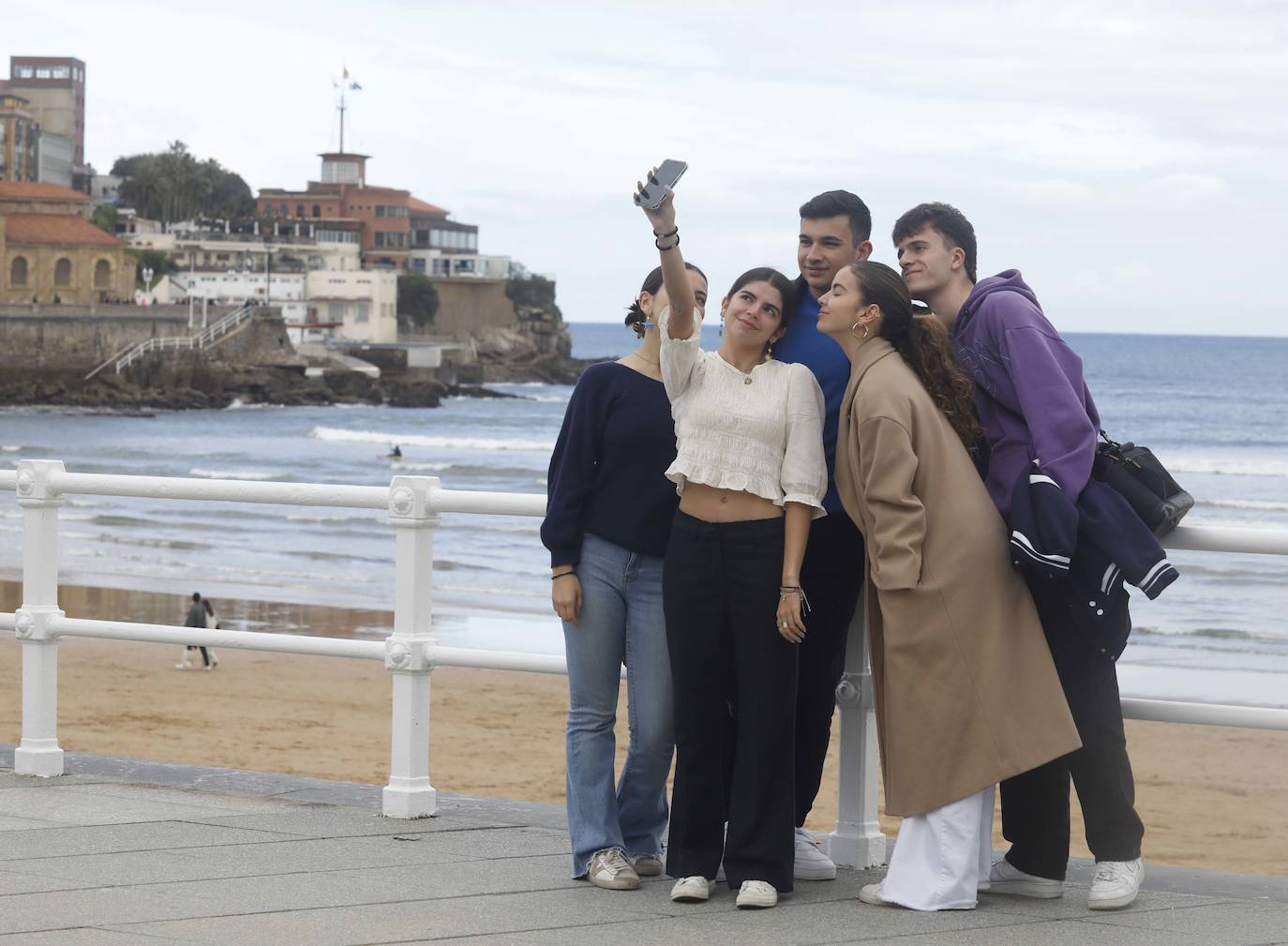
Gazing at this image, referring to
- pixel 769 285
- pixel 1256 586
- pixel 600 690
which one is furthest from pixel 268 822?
pixel 1256 586

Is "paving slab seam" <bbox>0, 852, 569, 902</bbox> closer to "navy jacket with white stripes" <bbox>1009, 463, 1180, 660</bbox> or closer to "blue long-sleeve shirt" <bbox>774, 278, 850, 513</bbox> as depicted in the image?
"blue long-sleeve shirt" <bbox>774, 278, 850, 513</bbox>

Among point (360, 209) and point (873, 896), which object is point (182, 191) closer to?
point (360, 209)

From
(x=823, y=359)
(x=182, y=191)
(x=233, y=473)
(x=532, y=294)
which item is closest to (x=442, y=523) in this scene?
(x=233, y=473)

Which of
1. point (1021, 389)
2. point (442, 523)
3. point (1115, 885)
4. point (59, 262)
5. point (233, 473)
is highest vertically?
point (59, 262)

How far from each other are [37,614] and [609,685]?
2.05m

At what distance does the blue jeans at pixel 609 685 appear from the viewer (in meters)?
3.92

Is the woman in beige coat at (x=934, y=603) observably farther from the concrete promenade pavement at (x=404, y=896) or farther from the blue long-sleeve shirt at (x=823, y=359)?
the concrete promenade pavement at (x=404, y=896)

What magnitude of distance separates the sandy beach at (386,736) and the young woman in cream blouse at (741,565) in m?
4.30

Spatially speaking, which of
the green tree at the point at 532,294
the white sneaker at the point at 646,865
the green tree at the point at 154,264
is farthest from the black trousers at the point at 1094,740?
the green tree at the point at 532,294

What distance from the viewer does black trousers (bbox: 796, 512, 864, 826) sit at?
380cm

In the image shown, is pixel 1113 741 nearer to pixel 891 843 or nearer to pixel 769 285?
pixel 891 843

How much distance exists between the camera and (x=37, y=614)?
4977 mm

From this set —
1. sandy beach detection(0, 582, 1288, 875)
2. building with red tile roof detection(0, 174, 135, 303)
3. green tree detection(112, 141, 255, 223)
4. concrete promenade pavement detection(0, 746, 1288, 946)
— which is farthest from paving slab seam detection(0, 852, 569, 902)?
green tree detection(112, 141, 255, 223)

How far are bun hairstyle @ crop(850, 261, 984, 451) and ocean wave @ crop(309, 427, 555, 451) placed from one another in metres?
42.1
